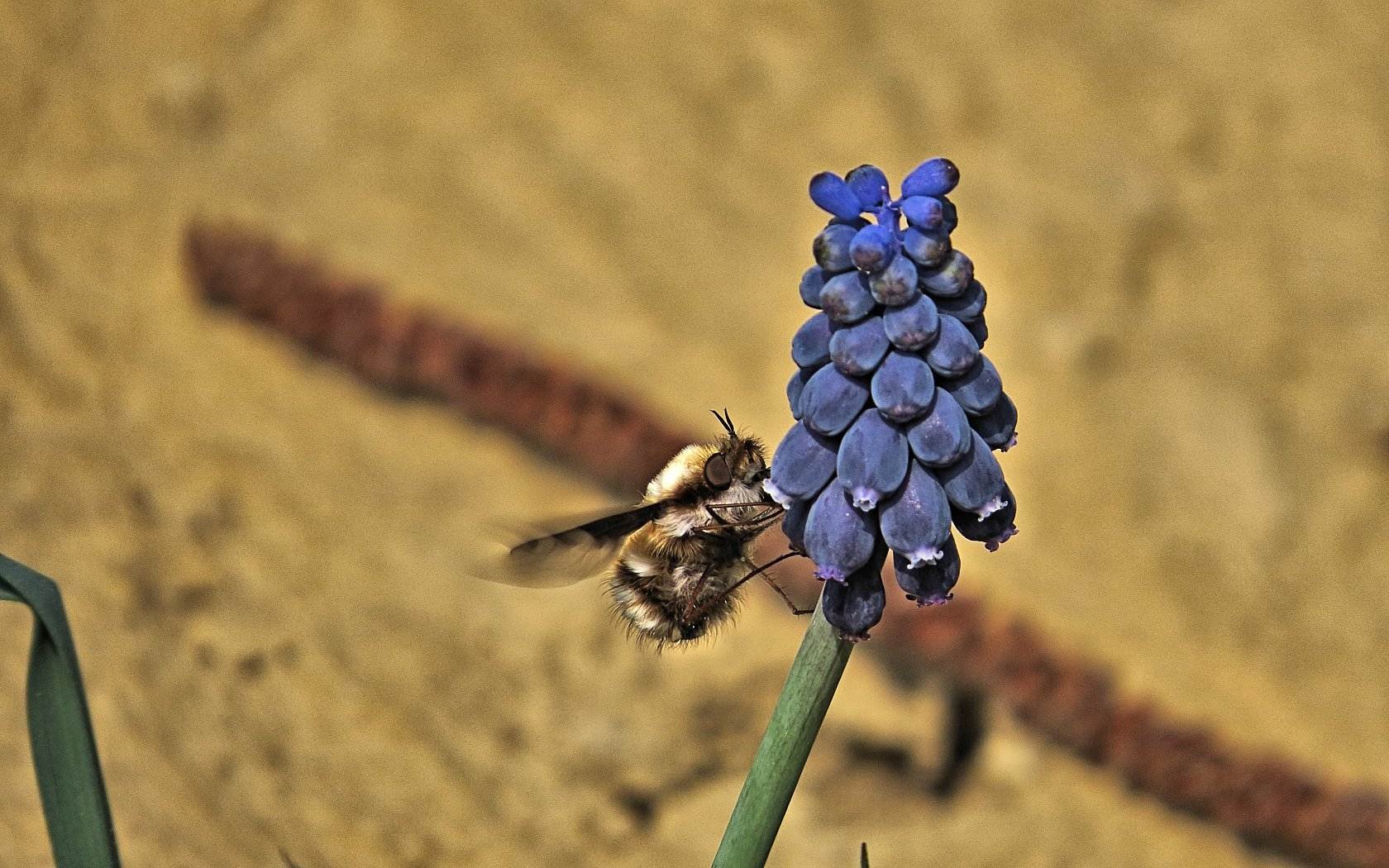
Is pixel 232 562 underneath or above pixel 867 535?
above

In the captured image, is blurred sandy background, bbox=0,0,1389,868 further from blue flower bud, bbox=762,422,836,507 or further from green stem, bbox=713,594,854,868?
blue flower bud, bbox=762,422,836,507

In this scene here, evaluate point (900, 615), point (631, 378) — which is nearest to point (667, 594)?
point (900, 615)

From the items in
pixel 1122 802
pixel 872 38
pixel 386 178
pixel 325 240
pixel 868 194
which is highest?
pixel 872 38

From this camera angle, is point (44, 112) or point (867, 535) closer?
point (867, 535)

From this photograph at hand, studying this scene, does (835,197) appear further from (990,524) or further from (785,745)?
(785,745)

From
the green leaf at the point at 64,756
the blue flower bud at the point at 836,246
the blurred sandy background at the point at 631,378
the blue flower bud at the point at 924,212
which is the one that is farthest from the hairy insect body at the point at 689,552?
the blurred sandy background at the point at 631,378

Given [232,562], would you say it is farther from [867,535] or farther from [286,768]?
[867,535]

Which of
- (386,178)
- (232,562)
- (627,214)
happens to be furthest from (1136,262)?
(232,562)
